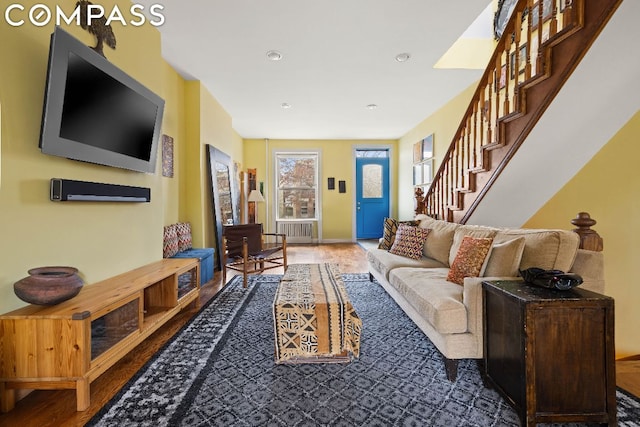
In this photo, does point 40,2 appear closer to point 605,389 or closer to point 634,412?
point 605,389

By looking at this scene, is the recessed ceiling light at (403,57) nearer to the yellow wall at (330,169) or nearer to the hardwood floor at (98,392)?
the hardwood floor at (98,392)

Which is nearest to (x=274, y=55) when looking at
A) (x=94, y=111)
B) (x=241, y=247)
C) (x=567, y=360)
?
(x=94, y=111)

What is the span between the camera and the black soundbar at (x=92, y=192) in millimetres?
1861

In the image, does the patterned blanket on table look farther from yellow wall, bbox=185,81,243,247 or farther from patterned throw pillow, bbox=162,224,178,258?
yellow wall, bbox=185,81,243,247

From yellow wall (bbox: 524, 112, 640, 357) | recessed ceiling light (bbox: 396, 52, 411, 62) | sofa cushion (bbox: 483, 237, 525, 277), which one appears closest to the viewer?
sofa cushion (bbox: 483, 237, 525, 277)

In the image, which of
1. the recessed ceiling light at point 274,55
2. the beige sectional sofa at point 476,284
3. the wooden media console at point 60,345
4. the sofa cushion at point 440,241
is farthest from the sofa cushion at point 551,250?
the recessed ceiling light at point 274,55

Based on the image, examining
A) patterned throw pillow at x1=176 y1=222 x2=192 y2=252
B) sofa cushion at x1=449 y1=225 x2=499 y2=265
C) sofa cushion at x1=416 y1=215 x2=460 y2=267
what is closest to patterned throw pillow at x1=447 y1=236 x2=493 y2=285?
sofa cushion at x1=449 y1=225 x2=499 y2=265

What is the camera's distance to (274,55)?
3510mm

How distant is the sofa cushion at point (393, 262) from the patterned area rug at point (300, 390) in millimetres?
749

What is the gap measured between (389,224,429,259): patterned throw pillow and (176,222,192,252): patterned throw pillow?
8.77 ft

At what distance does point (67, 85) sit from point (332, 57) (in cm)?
262

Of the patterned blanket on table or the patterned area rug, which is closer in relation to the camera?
the patterned area rug

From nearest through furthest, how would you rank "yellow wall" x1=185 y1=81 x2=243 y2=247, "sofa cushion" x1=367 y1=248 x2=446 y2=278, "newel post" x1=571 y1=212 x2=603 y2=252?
1. "newel post" x1=571 y1=212 x2=603 y2=252
2. "sofa cushion" x1=367 y1=248 x2=446 y2=278
3. "yellow wall" x1=185 y1=81 x2=243 y2=247

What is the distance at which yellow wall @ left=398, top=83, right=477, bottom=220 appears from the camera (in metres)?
4.77
